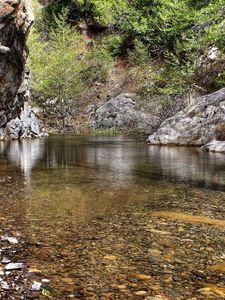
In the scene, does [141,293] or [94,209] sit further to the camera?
[94,209]

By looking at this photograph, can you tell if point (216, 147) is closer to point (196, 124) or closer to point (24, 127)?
point (196, 124)

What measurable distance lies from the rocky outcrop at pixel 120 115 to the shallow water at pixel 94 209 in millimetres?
25062

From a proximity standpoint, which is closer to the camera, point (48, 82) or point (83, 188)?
point (83, 188)

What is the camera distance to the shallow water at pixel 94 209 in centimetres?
462

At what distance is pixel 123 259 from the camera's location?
16.3 feet

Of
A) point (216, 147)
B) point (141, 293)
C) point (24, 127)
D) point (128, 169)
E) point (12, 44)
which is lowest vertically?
point (141, 293)

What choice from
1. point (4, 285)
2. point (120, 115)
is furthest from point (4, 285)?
point (120, 115)

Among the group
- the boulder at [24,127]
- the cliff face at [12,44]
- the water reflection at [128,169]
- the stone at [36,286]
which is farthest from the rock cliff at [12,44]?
the boulder at [24,127]

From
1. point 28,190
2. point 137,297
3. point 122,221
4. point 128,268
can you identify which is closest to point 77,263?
point 128,268

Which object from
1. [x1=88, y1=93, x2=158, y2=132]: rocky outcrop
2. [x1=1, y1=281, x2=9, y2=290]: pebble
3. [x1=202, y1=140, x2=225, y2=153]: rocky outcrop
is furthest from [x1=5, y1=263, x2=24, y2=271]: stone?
[x1=88, y1=93, x2=158, y2=132]: rocky outcrop

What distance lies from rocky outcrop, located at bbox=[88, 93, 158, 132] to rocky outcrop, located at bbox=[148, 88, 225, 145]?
1145 cm

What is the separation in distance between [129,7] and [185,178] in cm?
4100

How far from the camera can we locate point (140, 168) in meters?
13.9

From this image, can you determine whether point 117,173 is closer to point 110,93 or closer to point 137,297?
point 137,297
